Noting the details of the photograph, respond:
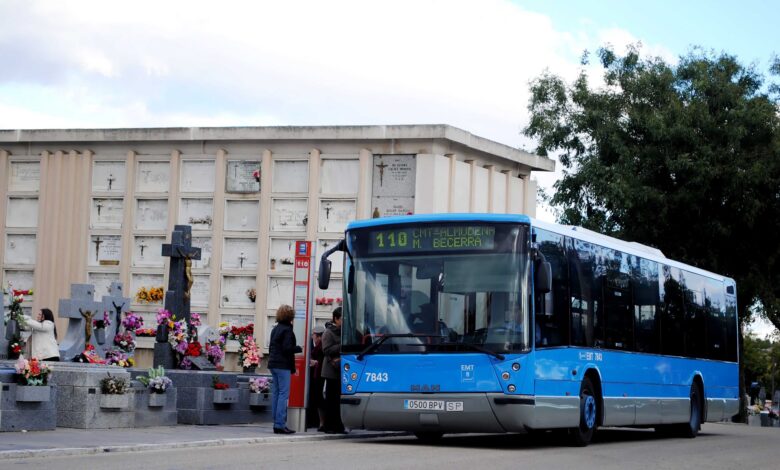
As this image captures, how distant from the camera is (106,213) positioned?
31.0 meters

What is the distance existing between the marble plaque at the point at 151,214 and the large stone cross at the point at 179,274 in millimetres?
7856

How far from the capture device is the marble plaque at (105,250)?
101 feet

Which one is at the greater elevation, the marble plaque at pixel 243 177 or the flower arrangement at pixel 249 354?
the marble plaque at pixel 243 177

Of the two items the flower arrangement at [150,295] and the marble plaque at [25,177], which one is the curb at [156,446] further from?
the marble plaque at [25,177]

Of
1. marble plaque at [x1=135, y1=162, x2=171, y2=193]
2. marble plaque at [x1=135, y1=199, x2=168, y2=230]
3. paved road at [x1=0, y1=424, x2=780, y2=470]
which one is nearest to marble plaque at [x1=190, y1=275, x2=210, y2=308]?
marble plaque at [x1=135, y1=199, x2=168, y2=230]

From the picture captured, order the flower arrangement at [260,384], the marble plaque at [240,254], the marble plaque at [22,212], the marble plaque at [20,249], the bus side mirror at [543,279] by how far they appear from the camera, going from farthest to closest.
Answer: the marble plaque at [22,212] < the marble plaque at [20,249] < the marble plaque at [240,254] < the flower arrangement at [260,384] < the bus side mirror at [543,279]

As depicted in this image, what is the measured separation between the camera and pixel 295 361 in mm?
19406

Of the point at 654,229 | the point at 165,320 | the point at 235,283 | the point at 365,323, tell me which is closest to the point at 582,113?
the point at 654,229

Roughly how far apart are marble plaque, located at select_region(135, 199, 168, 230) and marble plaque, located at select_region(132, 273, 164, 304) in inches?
42.9

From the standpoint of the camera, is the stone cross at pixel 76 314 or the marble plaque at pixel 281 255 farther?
the marble plaque at pixel 281 255

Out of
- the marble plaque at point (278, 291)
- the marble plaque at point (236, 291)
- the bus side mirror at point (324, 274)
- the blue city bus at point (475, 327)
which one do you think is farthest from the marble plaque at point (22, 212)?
the bus side mirror at point (324, 274)

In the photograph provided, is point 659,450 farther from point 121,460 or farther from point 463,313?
point 121,460

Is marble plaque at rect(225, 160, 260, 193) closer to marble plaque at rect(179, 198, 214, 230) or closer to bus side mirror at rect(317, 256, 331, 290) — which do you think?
marble plaque at rect(179, 198, 214, 230)

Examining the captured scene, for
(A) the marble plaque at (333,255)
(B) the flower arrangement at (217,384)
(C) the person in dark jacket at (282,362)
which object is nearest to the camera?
(C) the person in dark jacket at (282,362)
